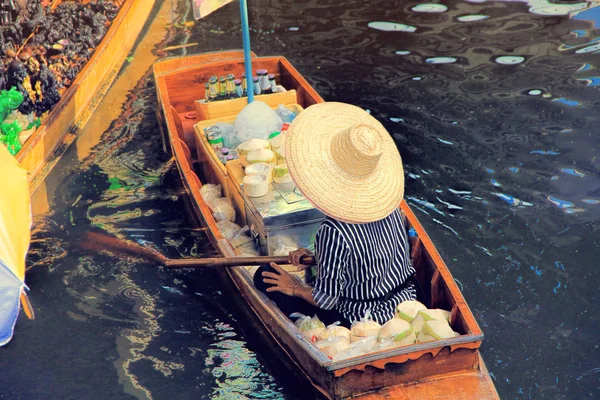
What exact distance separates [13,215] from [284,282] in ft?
4.85

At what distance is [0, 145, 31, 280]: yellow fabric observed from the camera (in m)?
3.09

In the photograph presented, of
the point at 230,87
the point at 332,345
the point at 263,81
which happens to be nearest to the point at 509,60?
the point at 263,81

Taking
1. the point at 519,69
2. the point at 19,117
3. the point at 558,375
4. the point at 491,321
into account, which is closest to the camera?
the point at 558,375

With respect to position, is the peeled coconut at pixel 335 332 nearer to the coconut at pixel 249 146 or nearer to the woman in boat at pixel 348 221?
the woman in boat at pixel 348 221

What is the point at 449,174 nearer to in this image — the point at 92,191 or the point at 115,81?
the point at 92,191

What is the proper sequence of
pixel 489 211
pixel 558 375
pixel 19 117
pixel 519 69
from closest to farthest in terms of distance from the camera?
pixel 558 375 < pixel 489 211 < pixel 19 117 < pixel 519 69

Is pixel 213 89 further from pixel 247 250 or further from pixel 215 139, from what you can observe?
pixel 247 250

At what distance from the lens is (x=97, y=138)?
7.01 meters

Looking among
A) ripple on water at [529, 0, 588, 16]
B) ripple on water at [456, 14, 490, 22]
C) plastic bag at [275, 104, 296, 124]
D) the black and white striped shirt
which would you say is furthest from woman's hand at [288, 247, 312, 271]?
ripple on water at [529, 0, 588, 16]

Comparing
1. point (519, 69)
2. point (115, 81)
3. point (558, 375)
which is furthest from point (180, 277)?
point (519, 69)

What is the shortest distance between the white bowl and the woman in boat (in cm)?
64

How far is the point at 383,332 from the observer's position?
346 centimetres

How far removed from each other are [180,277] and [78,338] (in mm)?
860

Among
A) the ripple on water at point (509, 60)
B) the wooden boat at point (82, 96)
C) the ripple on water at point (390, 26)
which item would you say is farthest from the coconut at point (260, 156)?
the ripple on water at point (390, 26)
